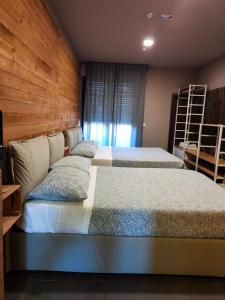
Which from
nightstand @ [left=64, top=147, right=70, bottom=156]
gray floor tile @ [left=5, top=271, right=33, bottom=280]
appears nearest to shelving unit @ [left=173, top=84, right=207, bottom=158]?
nightstand @ [left=64, top=147, right=70, bottom=156]

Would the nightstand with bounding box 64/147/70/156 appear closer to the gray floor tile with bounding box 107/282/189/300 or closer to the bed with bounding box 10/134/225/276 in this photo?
the bed with bounding box 10/134/225/276

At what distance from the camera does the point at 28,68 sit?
1.98 m

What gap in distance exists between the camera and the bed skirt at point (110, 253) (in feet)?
5.40

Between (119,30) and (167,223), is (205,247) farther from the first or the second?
(119,30)

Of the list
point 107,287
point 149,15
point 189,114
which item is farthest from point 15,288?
point 189,114

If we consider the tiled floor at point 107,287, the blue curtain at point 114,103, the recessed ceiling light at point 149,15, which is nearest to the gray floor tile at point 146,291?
the tiled floor at point 107,287

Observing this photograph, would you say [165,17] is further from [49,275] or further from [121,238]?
[49,275]

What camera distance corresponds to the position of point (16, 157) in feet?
5.29

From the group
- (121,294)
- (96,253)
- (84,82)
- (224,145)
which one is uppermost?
(84,82)

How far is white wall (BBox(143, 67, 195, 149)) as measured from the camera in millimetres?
5629

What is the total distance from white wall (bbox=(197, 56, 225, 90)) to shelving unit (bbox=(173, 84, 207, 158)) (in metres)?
0.18

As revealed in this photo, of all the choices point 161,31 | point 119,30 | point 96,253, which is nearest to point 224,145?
point 161,31

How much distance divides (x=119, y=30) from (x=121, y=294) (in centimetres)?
328

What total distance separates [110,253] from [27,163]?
91 centimetres
